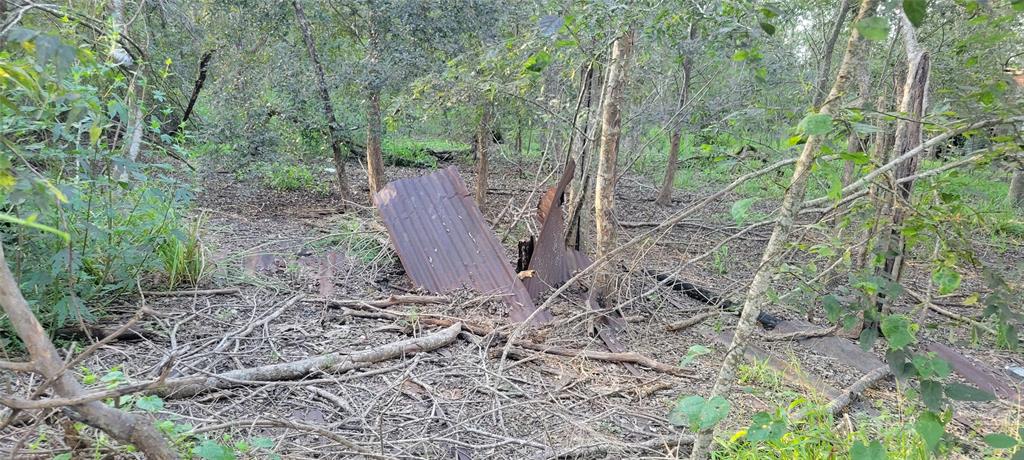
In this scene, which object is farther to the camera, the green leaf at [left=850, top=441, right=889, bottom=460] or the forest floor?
the forest floor

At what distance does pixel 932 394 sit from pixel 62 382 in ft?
7.21

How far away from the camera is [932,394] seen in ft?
5.11

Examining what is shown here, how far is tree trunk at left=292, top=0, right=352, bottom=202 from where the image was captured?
6570 millimetres

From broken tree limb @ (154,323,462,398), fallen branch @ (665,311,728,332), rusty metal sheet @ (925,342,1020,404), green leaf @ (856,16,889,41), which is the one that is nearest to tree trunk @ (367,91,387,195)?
broken tree limb @ (154,323,462,398)

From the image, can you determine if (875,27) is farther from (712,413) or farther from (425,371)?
(425,371)

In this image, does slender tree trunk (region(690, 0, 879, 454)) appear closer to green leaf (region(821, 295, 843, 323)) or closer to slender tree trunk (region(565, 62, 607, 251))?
green leaf (region(821, 295, 843, 323))

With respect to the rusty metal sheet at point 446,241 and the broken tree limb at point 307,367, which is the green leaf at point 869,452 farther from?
the rusty metal sheet at point 446,241

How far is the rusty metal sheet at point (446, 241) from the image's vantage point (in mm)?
4309

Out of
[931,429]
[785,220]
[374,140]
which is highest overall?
[374,140]

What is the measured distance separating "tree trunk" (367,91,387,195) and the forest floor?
1.99m

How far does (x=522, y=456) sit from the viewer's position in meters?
2.54

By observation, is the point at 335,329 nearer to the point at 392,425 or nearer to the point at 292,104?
the point at 392,425

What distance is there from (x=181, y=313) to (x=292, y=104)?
4.00 meters

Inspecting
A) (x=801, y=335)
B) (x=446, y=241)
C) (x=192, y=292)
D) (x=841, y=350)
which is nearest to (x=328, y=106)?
(x=446, y=241)
